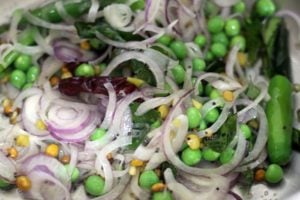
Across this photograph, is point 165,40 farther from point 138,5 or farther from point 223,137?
point 223,137

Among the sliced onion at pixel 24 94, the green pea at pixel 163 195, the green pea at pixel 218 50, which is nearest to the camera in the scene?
the green pea at pixel 163 195

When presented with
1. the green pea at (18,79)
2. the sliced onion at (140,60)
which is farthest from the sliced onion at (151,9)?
the green pea at (18,79)

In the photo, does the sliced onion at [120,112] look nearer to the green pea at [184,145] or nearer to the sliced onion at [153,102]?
the sliced onion at [153,102]

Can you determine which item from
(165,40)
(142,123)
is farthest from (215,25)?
(142,123)

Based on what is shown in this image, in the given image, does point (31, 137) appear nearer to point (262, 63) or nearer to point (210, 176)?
point (210, 176)

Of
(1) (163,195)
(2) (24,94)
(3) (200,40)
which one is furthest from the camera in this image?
(3) (200,40)
